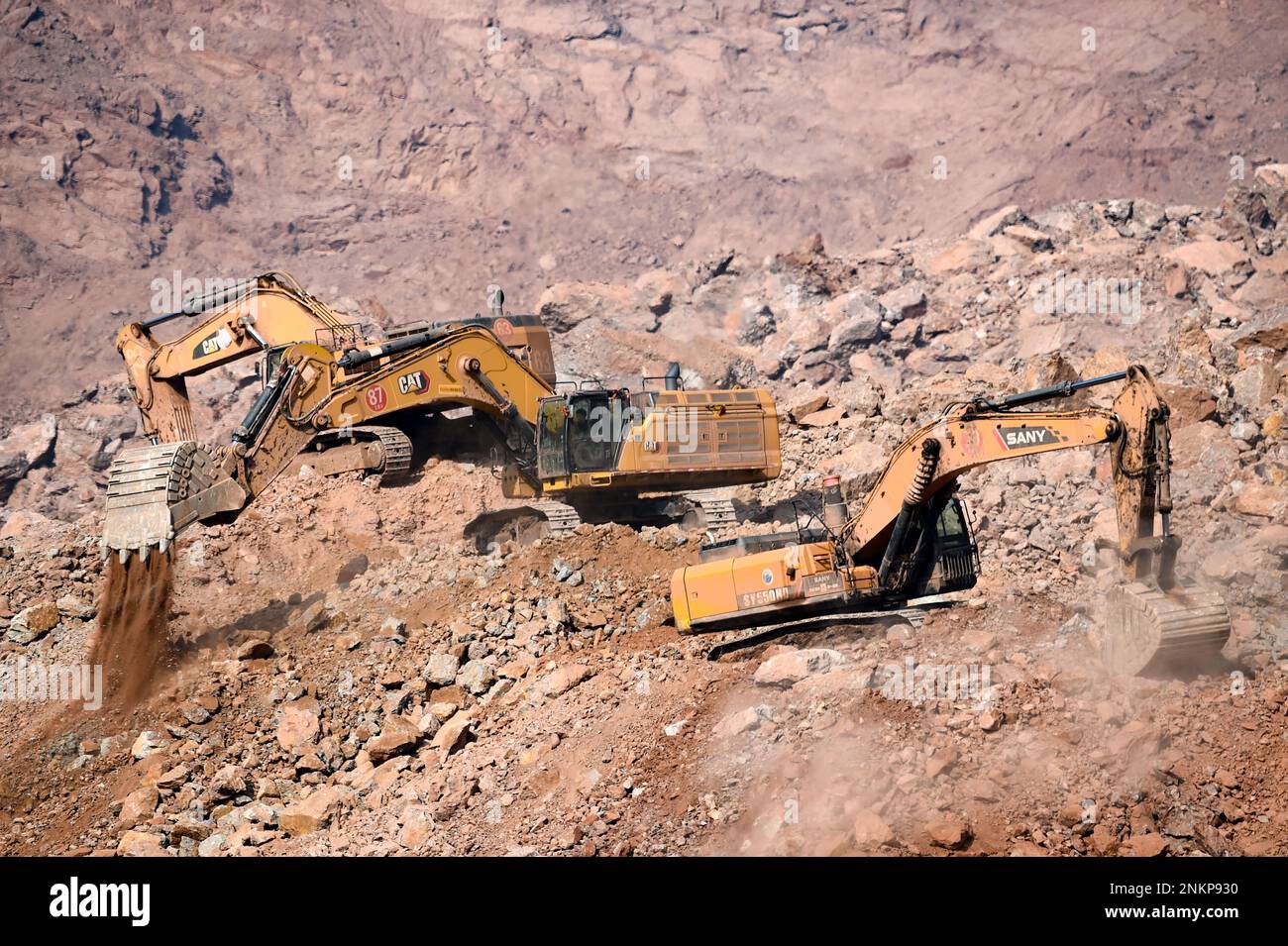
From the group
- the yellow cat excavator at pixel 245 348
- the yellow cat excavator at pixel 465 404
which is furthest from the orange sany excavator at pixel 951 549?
the yellow cat excavator at pixel 245 348

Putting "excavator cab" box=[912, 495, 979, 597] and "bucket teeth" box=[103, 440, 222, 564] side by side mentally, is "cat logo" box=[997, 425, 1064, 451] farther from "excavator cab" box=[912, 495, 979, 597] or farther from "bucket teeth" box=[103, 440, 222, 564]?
"bucket teeth" box=[103, 440, 222, 564]

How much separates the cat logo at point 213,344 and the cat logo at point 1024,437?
10.6 meters

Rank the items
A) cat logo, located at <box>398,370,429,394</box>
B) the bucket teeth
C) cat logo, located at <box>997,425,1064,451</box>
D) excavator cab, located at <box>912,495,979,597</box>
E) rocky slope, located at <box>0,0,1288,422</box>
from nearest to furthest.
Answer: cat logo, located at <box>997,425,1064,451</box>, excavator cab, located at <box>912,495,979,597</box>, the bucket teeth, cat logo, located at <box>398,370,429,394</box>, rocky slope, located at <box>0,0,1288,422</box>

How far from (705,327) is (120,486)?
1942 centimetres

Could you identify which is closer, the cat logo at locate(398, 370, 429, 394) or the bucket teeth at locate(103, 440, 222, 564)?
the bucket teeth at locate(103, 440, 222, 564)

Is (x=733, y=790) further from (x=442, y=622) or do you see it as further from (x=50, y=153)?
(x=50, y=153)

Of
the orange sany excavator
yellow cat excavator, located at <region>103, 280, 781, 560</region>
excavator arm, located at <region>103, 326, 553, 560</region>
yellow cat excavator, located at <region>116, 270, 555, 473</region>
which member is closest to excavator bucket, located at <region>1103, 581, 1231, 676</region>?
the orange sany excavator

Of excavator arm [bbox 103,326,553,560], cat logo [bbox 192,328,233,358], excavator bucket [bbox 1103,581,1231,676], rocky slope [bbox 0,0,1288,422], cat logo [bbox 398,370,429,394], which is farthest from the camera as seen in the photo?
rocky slope [bbox 0,0,1288,422]

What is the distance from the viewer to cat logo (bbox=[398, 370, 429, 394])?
53.5 ft

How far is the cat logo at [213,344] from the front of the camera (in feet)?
55.7

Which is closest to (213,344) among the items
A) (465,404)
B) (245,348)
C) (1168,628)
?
(245,348)

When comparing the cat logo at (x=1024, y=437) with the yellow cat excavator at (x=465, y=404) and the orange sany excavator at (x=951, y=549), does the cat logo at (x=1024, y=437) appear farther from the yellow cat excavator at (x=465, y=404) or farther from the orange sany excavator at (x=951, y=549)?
the yellow cat excavator at (x=465, y=404)

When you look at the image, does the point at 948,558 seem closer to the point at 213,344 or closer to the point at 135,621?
the point at 135,621

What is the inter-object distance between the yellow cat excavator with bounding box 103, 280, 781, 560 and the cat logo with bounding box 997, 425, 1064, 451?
5694mm
